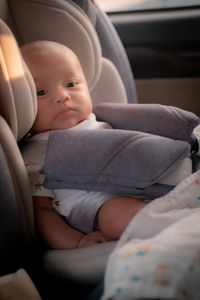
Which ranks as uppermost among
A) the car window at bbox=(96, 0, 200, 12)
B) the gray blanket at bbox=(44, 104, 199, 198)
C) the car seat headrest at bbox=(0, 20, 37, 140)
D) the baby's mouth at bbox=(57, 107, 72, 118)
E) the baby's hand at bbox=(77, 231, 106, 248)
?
the car seat headrest at bbox=(0, 20, 37, 140)

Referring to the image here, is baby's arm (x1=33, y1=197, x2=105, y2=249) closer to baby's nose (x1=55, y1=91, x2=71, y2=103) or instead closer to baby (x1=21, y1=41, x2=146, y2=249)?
baby (x1=21, y1=41, x2=146, y2=249)

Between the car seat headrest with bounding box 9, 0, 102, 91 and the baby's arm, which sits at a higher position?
the car seat headrest with bounding box 9, 0, 102, 91

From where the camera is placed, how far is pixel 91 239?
91cm

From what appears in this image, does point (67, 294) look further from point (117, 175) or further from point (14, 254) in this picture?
point (117, 175)

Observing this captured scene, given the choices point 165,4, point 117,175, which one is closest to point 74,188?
point 117,175

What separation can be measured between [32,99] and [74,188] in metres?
Result: 0.21

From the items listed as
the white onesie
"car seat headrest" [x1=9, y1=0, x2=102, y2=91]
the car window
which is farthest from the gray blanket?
the car window

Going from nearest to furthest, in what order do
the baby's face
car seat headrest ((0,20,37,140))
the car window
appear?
car seat headrest ((0,20,37,140)) < the baby's face < the car window

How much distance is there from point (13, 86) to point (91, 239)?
0.36 m

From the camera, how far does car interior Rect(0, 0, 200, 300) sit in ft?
2.74

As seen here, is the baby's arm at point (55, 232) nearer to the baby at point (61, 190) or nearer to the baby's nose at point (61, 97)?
the baby at point (61, 190)

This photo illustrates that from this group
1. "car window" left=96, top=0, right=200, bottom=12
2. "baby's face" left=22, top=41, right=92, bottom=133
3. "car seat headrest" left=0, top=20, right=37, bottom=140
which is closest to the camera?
"car seat headrest" left=0, top=20, right=37, bottom=140

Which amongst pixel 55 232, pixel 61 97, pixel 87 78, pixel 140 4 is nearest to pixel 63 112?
pixel 61 97

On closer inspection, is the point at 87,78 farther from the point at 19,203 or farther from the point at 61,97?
the point at 19,203
